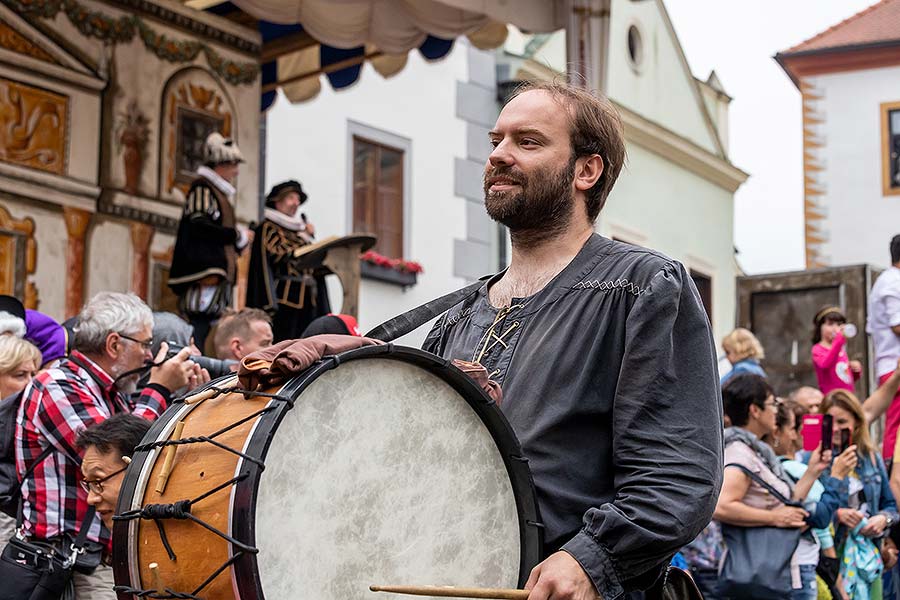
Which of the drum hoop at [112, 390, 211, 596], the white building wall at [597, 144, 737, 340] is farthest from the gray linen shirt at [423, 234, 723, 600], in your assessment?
the white building wall at [597, 144, 737, 340]

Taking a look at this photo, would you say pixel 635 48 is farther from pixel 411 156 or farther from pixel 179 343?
pixel 179 343

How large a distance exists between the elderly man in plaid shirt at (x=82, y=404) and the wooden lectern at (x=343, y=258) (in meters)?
4.56

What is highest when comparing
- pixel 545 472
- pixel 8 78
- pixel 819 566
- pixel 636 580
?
pixel 8 78

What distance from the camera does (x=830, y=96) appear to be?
32781 millimetres

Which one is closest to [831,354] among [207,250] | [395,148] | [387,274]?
[207,250]

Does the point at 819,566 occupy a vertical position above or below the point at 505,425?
below

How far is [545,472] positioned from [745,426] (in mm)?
4765

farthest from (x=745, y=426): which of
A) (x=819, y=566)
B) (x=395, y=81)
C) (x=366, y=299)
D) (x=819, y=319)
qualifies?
(x=395, y=81)

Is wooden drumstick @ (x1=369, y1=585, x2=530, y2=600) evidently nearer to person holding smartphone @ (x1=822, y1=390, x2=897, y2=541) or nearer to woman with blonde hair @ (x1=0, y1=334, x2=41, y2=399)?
woman with blonde hair @ (x1=0, y1=334, x2=41, y2=399)

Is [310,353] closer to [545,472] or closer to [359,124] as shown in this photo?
[545,472]

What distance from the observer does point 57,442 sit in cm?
520

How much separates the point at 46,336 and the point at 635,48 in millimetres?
17118

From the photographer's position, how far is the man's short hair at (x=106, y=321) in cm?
557

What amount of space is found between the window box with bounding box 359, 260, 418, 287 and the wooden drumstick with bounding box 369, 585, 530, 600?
1260cm
